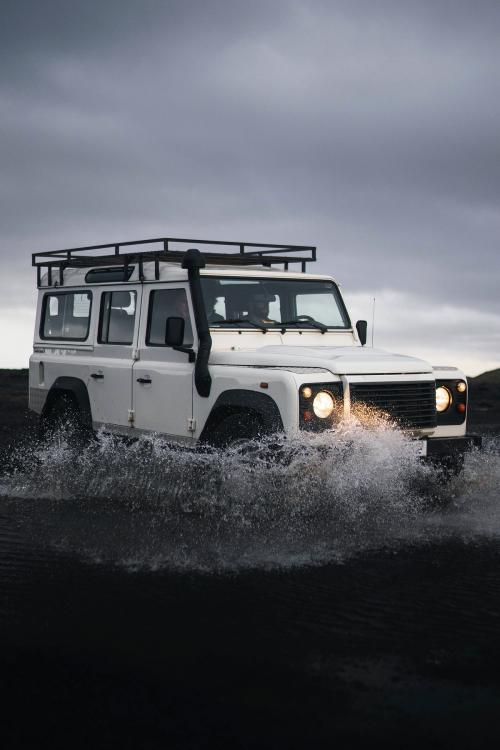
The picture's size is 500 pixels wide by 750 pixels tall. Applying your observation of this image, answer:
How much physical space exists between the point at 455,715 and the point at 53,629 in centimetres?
214

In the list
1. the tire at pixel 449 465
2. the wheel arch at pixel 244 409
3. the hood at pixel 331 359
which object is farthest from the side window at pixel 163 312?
the tire at pixel 449 465

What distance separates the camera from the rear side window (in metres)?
10.6

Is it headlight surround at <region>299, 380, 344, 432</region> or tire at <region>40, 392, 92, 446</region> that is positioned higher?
headlight surround at <region>299, 380, 344, 432</region>

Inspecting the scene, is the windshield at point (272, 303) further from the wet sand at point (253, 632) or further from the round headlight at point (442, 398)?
the wet sand at point (253, 632)

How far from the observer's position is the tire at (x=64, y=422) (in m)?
10.4

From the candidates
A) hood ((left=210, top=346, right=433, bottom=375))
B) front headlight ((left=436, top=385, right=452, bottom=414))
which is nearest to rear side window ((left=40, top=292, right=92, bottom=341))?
hood ((left=210, top=346, right=433, bottom=375))

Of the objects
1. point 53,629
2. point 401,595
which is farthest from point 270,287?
point 53,629

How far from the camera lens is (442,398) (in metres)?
8.69

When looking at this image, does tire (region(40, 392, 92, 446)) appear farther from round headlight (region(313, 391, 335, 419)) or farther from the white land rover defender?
round headlight (region(313, 391, 335, 419))

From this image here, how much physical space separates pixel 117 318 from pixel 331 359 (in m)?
3.07

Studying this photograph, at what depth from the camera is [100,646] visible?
445 centimetres

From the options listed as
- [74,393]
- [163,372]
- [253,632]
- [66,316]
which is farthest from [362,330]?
[253,632]

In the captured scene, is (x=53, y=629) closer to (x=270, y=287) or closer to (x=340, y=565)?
(x=340, y=565)

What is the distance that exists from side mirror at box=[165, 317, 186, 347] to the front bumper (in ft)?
7.80
